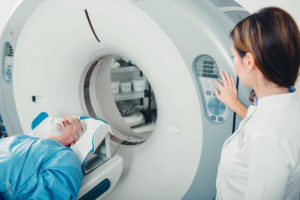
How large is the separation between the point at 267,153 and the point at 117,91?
2.40 m

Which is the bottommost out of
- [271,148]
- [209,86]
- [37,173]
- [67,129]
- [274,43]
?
[37,173]

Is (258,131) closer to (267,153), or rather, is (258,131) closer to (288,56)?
(267,153)

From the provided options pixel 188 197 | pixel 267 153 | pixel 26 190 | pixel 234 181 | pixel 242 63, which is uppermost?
pixel 242 63

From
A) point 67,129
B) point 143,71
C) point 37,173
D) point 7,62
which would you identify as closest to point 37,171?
point 37,173

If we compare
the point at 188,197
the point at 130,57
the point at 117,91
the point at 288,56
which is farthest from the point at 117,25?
the point at 117,91

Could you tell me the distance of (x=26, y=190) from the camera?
1.08 meters

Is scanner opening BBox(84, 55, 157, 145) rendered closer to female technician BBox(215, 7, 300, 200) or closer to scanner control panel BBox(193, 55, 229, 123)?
scanner control panel BBox(193, 55, 229, 123)

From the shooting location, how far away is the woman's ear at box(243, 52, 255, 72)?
681 millimetres

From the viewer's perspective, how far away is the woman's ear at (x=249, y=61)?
0.68 meters

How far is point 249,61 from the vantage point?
69 cm

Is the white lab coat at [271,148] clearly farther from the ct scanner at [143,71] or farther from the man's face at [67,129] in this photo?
the man's face at [67,129]

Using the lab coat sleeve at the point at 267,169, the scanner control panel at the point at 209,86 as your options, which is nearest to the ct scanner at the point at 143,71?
the scanner control panel at the point at 209,86

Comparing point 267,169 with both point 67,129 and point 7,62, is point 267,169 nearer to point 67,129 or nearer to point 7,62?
point 67,129

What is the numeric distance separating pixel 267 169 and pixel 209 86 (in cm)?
40
